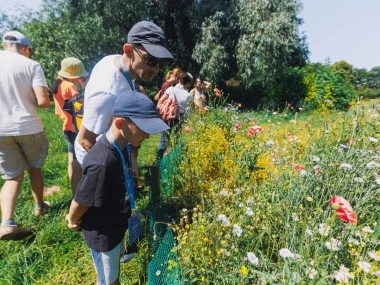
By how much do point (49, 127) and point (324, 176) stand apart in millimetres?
7530

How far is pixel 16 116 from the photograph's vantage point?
252 centimetres

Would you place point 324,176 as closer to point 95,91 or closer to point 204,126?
point 95,91

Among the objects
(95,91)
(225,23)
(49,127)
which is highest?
(225,23)

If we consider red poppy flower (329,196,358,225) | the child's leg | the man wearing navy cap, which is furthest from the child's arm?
red poppy flower (329,196,358,225)

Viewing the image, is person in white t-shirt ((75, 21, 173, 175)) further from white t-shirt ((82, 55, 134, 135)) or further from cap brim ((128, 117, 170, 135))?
cap brim ((128, 117, 170, 135))

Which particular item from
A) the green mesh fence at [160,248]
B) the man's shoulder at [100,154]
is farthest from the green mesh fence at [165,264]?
the man's shoulder at [100,154]

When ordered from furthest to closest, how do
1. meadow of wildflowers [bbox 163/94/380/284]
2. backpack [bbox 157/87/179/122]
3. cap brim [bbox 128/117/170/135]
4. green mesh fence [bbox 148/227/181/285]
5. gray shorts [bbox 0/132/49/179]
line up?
backpack [bbox 157/87/179/122], gray shorts [bbox 0/132/49/179], green mesh fence [bbox 148/227/181/285], cap brim [bbox 128/117/170/135], meadow of wildflowers [bbox 163/94/380/284]

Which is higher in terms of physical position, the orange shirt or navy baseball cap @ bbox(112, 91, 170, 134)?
navy baseball cap @ bbox(112, 91, 170, 134)

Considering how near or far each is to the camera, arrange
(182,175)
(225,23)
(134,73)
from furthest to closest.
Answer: (225,23), (182,175), (134,73)

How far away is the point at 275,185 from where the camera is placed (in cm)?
199

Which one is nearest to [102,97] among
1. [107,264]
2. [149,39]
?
[149,39]

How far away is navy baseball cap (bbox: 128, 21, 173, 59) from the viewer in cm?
176

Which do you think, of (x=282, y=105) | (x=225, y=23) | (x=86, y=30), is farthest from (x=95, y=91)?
(x=282, y=105)

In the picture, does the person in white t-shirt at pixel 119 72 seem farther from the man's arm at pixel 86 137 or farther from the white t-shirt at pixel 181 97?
the white t-shirt at pixel 181 97
